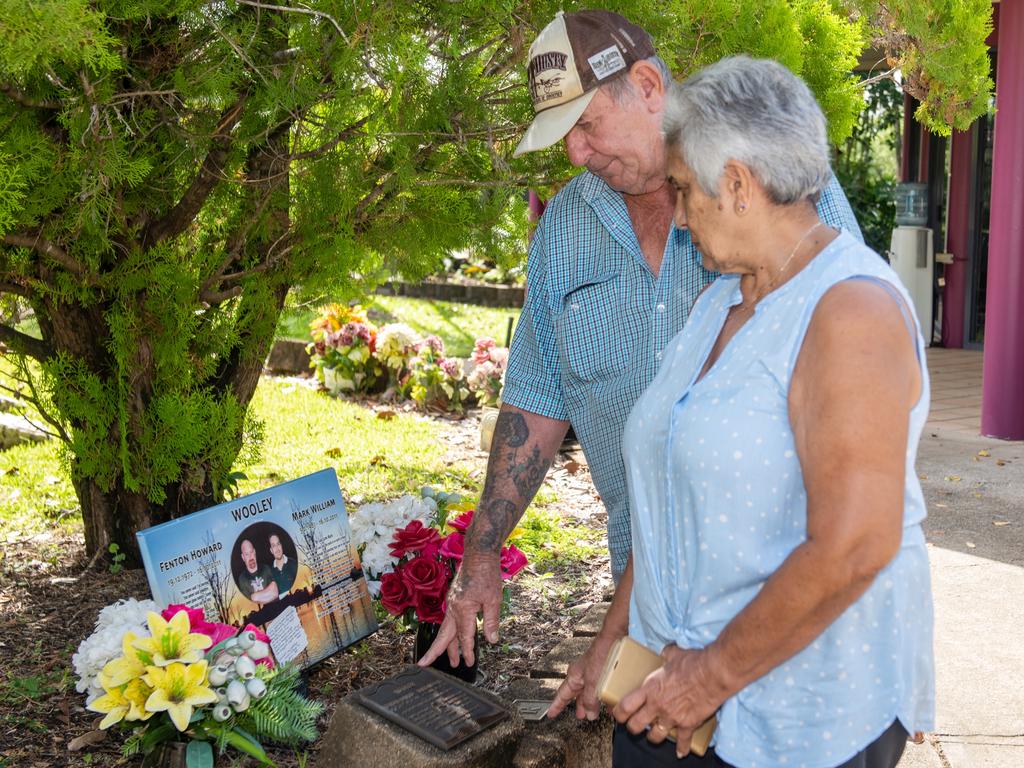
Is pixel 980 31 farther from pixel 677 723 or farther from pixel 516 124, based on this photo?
pixel 677 723

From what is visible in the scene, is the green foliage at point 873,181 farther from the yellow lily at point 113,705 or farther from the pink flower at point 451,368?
the yellow lily at point 113,705

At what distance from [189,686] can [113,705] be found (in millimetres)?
176

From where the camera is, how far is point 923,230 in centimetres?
1178

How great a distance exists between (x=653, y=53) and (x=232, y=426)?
2101mm

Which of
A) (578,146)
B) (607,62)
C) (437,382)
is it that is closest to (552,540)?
(578,146)

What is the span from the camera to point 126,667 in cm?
247

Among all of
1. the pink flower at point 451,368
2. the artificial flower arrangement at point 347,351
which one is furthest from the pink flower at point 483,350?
the artificial flower arrangement at point 347,351

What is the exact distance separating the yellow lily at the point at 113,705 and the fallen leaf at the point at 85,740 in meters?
0.43

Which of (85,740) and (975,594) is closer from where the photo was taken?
(85,740)

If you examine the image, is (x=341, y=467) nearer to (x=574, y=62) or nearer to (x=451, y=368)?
(x=451, y=368)

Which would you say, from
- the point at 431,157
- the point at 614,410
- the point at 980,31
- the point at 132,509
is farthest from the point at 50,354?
the point at 980,31

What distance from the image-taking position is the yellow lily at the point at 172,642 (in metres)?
2.46

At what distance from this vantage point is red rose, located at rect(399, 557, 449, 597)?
3.13m

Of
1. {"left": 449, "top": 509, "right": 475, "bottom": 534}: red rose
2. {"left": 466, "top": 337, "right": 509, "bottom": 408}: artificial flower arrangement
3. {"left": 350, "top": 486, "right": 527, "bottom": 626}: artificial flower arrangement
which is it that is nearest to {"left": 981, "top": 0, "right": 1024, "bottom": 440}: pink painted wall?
{"left": 466, "top": 337, "right": 509, "bottom": 408}: artificial flower arrangement
